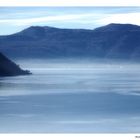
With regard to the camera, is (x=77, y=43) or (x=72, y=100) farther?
(x=77, y=43)

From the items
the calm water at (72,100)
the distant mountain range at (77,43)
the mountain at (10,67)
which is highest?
the distant mountain range at (77,43)

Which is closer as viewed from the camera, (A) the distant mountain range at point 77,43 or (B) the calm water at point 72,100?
(B) the calm water at point 72,100

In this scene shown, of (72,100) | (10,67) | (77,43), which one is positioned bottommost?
(72,100)

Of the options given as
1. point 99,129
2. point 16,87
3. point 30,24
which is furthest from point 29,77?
point 99,129

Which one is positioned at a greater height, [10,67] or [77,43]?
[77,43]
